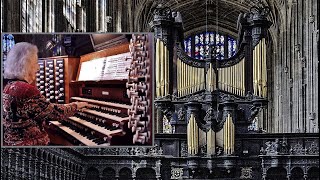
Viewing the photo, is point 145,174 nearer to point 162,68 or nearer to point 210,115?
point 210,115

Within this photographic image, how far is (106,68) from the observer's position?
2194 centimetres

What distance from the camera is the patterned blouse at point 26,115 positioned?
70.7 feet

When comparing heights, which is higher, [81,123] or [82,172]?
[81,123]

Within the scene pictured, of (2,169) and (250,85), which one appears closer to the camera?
(2,169)

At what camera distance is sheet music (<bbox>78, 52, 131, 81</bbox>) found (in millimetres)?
21625

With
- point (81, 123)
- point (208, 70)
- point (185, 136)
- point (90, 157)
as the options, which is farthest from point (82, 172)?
point (81, 123)

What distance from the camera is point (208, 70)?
145 feet

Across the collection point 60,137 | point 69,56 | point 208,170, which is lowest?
point 208,170

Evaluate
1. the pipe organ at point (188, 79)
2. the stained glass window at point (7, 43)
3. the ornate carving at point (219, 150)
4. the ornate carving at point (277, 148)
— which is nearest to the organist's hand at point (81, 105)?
the stained glass window at point (7, 43)

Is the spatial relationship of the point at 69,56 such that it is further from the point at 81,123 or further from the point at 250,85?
the point at 250,85

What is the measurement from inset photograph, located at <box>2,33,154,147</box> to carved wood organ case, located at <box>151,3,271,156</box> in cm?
1950

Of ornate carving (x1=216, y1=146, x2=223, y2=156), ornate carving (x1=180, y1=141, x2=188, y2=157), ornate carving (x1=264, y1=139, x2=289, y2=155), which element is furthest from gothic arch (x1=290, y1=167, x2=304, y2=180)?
ornate carving (x1=180, y1=141, x2=188, y2=157)

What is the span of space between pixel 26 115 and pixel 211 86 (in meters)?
22.5

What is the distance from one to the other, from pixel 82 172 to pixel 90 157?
74 cm
